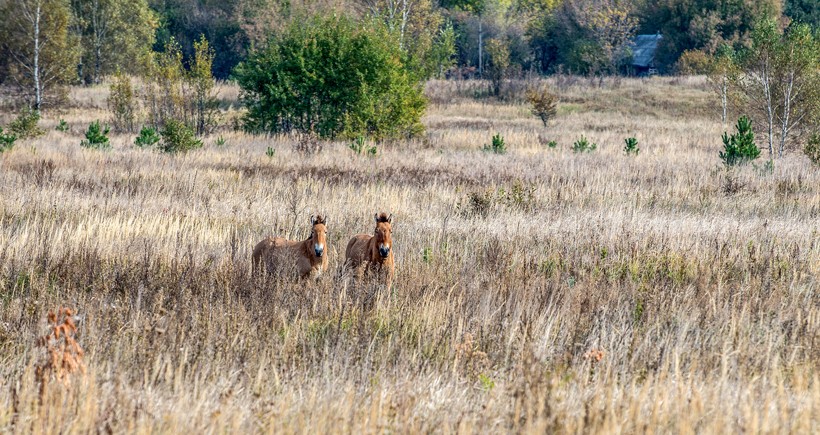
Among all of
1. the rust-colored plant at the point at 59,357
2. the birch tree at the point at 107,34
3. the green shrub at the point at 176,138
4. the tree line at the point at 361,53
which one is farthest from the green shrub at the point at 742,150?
the birch tree at the point at 107,34

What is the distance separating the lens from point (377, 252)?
7914 mm

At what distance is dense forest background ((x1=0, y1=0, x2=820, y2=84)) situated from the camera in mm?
50250

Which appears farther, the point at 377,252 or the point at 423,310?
the point at 377,252

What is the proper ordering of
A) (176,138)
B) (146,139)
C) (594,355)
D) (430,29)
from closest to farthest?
(594,355)
(176,138)
(146,139)
(430,29)

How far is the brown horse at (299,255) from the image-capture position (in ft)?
25.2

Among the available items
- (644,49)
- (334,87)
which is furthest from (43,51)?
(644,49)

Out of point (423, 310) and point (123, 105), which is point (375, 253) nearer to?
point (423, 310)

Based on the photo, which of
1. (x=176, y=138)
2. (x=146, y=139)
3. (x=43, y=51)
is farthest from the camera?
(x=43, y=51)

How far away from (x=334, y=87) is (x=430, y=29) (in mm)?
36255

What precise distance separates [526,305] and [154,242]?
15.3 ft

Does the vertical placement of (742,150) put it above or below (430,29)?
below

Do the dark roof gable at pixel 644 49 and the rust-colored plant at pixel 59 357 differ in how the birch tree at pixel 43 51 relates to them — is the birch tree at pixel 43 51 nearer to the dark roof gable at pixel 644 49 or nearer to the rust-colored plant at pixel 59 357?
the rust-colored plant at pixel 59 357

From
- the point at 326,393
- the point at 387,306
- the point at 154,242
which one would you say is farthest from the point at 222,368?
the point at 154,242

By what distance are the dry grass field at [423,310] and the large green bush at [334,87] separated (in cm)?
1369
